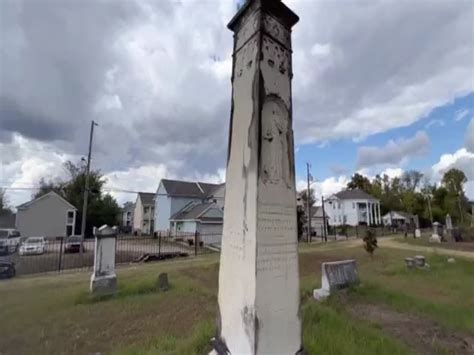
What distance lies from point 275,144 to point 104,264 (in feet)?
22.1

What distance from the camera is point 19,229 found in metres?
30.8

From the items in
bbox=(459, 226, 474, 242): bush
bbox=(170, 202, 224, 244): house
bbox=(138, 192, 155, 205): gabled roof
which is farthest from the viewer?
bbox=(138, 192, 155, 205): gabled roof

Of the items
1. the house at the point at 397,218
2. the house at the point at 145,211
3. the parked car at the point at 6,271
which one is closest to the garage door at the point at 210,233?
the parked car at the point at 6,271

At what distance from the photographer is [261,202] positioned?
2600 millimetres

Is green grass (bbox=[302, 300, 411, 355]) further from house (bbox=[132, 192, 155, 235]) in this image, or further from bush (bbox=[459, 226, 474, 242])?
house (bbox=[132, 192, 155, 235])

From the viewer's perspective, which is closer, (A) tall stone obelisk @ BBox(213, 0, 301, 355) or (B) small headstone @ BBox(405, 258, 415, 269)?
(A) tall stone obelisk @ BBox(213, 0, 301, 355)

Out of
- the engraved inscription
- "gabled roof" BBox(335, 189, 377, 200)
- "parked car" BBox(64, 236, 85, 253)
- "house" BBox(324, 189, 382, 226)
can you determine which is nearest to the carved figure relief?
the engraved inscription

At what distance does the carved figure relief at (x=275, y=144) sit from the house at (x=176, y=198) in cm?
3162

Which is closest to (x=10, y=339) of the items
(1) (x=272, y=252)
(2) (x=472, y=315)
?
(1) (x=272, y=252)

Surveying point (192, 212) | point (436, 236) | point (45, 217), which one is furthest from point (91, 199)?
point (436, 236)

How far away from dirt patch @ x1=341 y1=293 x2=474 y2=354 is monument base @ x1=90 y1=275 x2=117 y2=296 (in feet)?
18.4

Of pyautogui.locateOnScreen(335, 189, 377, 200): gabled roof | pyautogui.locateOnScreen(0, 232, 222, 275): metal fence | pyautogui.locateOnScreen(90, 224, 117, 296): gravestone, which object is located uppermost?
pyautogui.locateOnScreen(335, 189, 377, 200): gabled roof

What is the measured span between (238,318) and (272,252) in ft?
2.12

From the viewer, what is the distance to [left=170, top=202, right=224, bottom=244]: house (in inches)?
1058
